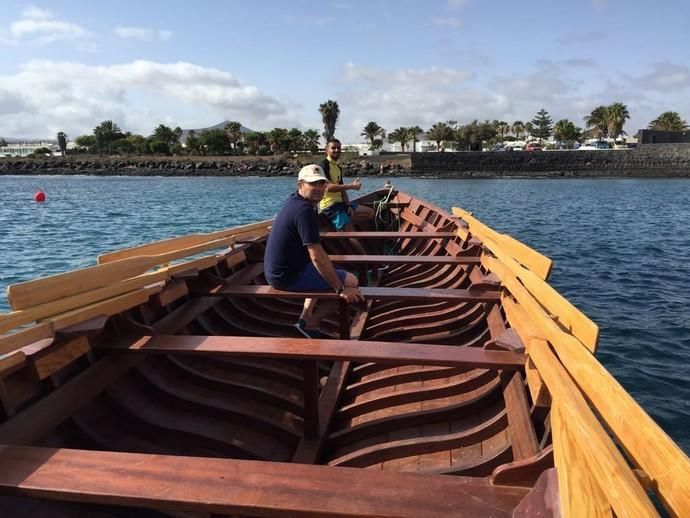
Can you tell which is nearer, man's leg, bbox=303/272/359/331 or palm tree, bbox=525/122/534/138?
man's leg, bbox=303/272/359/331

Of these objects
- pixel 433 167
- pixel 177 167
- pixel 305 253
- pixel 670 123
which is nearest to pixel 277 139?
pixel 177 167

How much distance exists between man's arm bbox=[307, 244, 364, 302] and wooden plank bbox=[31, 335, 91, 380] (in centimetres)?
200

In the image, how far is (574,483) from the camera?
1.88 m

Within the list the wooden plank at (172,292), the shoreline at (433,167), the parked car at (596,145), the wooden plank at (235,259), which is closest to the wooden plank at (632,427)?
the wooden plank at (172,292)

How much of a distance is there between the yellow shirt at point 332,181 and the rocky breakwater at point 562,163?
71.4m

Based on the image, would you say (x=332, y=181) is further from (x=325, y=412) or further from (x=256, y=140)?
(x=256, y=140)

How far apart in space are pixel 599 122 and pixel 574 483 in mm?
115919

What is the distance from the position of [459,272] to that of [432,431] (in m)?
3.92

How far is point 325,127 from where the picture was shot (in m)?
105

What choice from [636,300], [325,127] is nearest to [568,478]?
[636,300]

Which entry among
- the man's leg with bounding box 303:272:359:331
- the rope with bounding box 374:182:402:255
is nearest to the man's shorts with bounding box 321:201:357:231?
the rope with bounding box 374:182:402:255

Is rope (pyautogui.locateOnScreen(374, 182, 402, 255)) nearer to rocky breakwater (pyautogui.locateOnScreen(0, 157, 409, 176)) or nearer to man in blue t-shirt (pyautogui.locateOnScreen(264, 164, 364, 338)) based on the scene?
man in blue t-shirt (pyautogui.locateOnScreen(264, 164, 364, 338))

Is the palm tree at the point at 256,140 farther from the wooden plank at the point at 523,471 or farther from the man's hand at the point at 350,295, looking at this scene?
the wooden plank at the point at 523,471

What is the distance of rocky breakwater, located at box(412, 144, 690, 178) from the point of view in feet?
247
